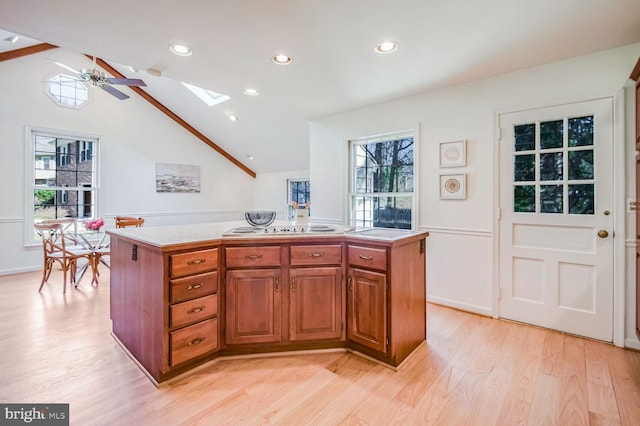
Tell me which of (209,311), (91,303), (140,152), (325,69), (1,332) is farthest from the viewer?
(140,152)

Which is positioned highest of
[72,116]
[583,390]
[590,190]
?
[72,116]

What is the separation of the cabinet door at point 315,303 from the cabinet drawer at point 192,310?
0.55 meters

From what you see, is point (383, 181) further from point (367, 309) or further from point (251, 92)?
point (367, 309)

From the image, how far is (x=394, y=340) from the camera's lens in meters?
2.09

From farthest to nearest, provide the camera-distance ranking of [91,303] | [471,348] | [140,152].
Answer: [140,152]
[91,303]
[471,348]

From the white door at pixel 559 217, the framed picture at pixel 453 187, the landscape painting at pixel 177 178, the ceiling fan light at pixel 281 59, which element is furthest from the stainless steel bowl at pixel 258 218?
the landscape painting at pixel 177 178

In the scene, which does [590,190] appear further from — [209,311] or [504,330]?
[209,311]

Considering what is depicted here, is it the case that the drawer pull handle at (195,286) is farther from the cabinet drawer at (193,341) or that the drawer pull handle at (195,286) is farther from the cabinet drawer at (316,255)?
the cabinet drawer at (316,255)

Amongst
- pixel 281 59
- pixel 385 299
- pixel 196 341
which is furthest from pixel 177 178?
pixel 385 299

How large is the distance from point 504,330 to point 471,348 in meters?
0.56

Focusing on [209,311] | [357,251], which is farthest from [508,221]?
[209,311]

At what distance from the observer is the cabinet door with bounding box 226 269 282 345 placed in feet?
7.10

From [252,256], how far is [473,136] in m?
2.48

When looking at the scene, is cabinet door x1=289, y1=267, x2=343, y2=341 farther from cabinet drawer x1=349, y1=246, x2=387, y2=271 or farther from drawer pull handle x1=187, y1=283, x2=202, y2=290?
drawer pull handle x1=187, y1=283, x2=202, y2=290
